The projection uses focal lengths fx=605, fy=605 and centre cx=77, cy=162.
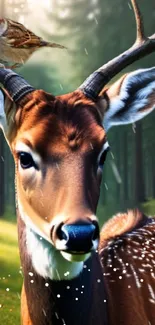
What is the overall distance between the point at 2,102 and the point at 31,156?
0.40m

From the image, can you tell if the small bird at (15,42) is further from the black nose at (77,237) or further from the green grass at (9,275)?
the black nose at (77,237)

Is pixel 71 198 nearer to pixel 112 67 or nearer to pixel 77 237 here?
pixel 77 237

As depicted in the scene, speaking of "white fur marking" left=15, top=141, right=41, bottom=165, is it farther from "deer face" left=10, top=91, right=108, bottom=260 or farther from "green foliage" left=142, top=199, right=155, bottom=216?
"green foliage" left=142, top=199, right=155, bottom=216

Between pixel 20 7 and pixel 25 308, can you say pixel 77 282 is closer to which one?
pixel 25 308

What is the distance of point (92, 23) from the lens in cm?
543

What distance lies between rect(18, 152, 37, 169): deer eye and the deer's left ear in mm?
533

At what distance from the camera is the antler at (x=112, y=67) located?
264cm

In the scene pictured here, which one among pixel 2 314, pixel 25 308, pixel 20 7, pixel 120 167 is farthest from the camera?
pixel 120 167

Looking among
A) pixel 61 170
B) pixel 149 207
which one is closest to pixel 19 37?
pixel 61 170

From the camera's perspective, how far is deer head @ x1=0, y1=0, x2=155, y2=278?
2.10 meters

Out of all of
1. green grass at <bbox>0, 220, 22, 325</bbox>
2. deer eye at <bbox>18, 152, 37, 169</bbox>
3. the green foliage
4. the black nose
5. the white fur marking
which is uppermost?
the white fur marking

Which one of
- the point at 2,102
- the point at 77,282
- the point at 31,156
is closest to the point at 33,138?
the point at 31,156

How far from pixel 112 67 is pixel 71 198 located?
0.81 meters

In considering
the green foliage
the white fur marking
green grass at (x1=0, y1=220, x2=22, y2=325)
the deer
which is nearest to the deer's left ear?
the deer
